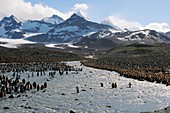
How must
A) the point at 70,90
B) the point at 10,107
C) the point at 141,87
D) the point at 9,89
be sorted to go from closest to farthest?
the point at 10,107 → the point at 9,89 → the point at 70,90 → the point at 141,87

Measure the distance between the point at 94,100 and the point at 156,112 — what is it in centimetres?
1321

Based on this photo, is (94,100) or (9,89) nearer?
(94,100)

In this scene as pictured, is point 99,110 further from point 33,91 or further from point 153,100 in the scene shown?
point 33,91

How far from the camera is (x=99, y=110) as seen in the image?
147 ft

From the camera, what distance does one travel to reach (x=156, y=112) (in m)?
43.0

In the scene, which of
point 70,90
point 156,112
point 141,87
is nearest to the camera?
point 156,112

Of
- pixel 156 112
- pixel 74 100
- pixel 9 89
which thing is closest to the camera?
Answer: pixel 156 112

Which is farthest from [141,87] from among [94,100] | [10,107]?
[10,107]

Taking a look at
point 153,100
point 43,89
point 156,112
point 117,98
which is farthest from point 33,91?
point 156,112

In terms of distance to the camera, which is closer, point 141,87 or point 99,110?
point 99,110

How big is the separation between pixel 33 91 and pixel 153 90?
83.3 feet

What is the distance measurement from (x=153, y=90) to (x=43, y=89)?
2346 cm

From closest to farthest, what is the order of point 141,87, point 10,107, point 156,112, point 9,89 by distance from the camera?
point 156,112 < point 10,107 < point 9,89 < point 141,87

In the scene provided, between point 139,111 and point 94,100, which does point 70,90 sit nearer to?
point 94,100
